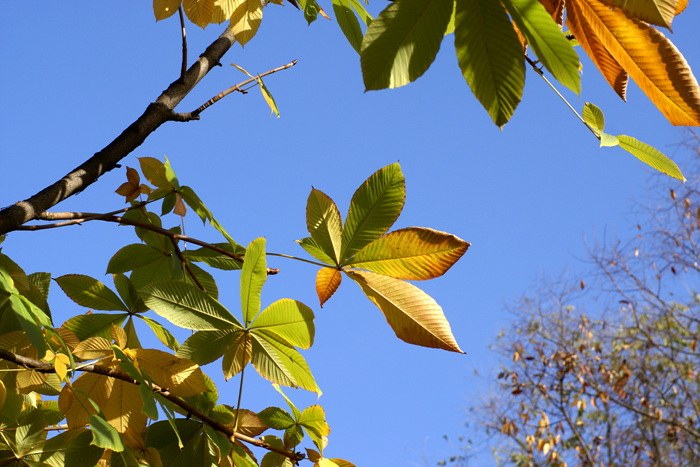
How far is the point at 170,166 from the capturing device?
923mm

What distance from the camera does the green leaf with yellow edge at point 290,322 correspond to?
69cm

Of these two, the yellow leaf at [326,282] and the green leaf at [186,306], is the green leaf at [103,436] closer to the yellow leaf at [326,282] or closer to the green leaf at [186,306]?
the green leaf at [186,306]

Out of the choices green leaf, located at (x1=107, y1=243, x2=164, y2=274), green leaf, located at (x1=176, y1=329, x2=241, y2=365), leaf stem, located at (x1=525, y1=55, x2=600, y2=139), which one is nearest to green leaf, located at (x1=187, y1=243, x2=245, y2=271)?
green leaf, located at (x1=107, y1=243, x2=164, y2=274)

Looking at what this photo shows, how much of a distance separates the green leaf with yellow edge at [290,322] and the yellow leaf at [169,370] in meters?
0.10

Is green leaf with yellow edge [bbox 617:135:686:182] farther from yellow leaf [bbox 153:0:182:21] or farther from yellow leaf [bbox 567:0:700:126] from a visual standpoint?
yellow leaf [bbox 153:0:182:21]

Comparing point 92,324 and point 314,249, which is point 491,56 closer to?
point 314,249

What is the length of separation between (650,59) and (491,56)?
0.12m

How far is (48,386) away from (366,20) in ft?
2.49

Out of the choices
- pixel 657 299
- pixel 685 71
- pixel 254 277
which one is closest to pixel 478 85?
pixel 685 71

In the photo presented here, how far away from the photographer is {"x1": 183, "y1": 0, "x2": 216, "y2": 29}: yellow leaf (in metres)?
0.79

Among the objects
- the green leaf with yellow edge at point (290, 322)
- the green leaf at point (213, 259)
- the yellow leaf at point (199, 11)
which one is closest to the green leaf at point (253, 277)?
the green leaf with yellow edge at point (290, 322)

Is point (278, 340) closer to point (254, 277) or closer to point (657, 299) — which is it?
point (254, 277)

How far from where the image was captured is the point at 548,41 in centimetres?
45

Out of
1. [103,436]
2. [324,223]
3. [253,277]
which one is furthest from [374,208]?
[103,436]
